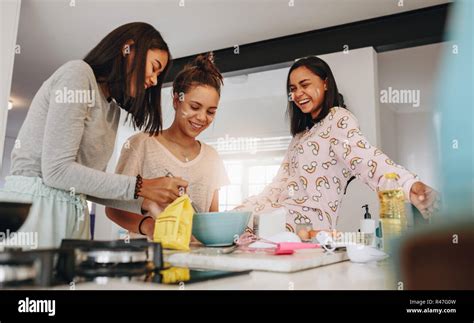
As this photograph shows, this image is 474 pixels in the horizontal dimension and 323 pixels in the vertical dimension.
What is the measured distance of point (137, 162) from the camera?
1.11 metres

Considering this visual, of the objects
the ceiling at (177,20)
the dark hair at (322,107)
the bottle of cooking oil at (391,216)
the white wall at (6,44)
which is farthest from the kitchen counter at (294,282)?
the white wall at (6,44)

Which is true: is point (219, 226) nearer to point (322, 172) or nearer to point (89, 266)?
point (89, 266)

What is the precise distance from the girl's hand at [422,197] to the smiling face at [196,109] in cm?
61

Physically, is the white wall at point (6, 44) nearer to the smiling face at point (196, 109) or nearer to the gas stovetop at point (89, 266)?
the smiling face at point (196, 109)

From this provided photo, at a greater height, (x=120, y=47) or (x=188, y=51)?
(x=188, y=51)

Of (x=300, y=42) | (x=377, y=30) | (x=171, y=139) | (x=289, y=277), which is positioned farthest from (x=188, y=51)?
(x=289, y=277)

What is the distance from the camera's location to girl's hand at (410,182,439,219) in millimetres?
772

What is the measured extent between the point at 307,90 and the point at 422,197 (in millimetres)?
540

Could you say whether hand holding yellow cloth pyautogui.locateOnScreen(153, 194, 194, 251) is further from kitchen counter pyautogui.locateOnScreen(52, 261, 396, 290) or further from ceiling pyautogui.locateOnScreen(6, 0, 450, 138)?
ceiling pyautogui.locateOnScreen(6, 0, 450, 138)

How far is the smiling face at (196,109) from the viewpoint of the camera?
1158mm

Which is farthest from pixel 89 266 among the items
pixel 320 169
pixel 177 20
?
pixel 177 20

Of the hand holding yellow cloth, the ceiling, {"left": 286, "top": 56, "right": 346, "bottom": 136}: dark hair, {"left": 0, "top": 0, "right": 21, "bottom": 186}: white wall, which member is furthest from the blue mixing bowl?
{"left": 0, "top": 0, "right": 21, "bottom": 186}: white wall
